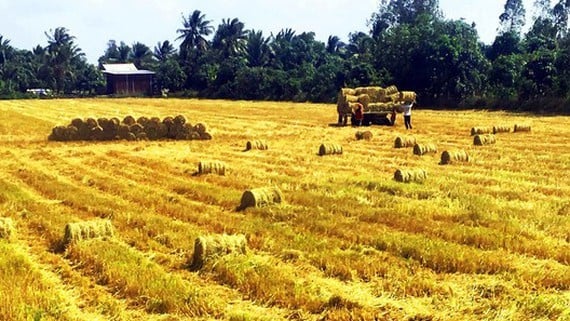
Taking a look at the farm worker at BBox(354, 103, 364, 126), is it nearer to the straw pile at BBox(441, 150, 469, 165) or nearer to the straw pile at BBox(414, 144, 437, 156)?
the straw pile at BBox(414, 144, 437, 156)

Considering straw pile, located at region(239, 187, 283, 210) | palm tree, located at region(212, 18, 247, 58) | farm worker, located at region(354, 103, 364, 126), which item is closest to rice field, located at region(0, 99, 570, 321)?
straw pile, located at region(239, 187, 283, 210)

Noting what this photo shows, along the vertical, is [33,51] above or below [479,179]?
above

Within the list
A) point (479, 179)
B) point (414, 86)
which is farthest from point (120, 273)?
point (414, 86)

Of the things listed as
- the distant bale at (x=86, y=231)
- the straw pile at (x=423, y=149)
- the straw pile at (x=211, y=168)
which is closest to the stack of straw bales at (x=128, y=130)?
the straw pile at (x=423, y=149)

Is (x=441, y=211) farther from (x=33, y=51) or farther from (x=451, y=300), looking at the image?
(x=33, y=51)

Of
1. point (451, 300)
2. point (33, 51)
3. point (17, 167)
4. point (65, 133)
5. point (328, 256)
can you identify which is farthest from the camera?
point (33, 51)

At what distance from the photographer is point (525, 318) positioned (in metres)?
6.86

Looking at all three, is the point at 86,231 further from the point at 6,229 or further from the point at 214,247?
Answer: the point at 214,247

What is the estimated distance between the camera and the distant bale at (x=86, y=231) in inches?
394

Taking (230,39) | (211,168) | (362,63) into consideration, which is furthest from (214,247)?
(230,39)

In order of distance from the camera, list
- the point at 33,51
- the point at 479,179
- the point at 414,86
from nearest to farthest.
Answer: the point at 479,179 < the point at 414,86 < the point at 33,51

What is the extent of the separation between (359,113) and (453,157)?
1433 cm

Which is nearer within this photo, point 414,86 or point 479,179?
point 479,179

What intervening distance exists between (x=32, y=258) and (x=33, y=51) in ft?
442
